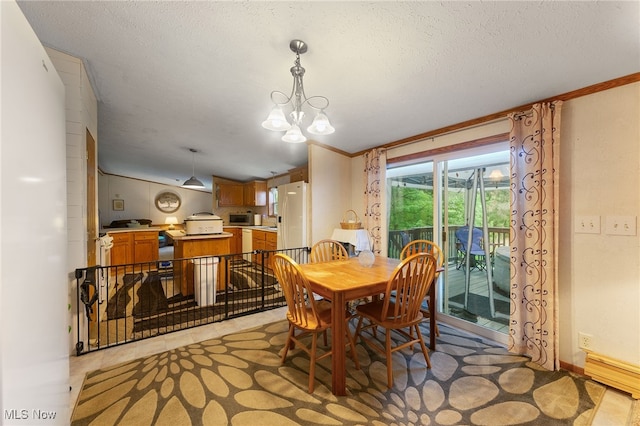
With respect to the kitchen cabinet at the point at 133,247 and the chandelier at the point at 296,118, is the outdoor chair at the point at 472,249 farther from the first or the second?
the kitchen cabinet at the point at 133,247

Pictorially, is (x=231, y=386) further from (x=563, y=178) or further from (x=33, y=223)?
(x=563, y=178)

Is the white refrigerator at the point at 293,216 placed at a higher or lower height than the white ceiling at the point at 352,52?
lower

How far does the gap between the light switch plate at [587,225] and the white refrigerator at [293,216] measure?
280 cm

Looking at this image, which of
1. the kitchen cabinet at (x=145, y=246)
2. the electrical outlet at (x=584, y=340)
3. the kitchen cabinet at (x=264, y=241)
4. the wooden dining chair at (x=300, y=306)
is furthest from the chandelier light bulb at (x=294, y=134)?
the kitchen cabinet at (x=145, y=246)

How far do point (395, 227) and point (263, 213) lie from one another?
414cm

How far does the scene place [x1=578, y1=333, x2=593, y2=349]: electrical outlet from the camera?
1.91 meters

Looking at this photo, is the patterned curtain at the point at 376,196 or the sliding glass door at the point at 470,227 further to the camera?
the patterned curtain at the point at 376,196

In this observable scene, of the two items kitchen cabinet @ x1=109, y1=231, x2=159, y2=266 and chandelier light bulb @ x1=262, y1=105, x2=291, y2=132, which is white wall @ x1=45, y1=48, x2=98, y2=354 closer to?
chandelier light bulb @ x1=262, y1=105, x2=291, y2=132

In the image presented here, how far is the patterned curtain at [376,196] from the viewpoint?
133 inches

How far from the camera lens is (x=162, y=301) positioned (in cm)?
358

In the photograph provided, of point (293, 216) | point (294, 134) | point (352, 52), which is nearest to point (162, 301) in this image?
point (293, 216)

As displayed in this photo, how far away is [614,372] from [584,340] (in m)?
0.22

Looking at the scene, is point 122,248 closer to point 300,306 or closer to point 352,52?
point 300,306

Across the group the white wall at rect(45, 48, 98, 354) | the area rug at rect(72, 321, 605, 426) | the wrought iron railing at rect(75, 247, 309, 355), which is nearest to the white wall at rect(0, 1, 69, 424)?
the area rug at rect(72, 321, 605, 426)
